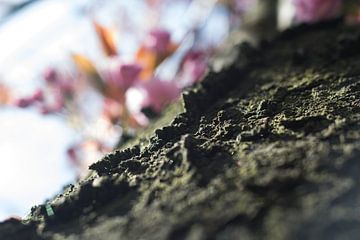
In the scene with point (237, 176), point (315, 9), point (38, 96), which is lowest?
point (237, 176)

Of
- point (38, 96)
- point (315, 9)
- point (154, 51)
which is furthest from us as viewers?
point (38, 96)

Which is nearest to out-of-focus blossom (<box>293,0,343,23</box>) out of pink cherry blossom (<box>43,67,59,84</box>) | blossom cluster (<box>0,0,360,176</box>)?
blossom cluster (<box>0,0,360,176</box>)

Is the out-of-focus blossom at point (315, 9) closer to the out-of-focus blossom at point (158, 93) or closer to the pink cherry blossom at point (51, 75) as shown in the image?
the out-of-focus blossom at point (158, 93)

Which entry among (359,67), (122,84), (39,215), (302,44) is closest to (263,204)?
(39,215)

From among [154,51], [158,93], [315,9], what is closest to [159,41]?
[154,51]

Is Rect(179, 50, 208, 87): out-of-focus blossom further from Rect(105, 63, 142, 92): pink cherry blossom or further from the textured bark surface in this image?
the textured bark surface

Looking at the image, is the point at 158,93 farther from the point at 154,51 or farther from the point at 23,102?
the point at 23,102

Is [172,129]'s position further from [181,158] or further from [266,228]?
[266,228]
